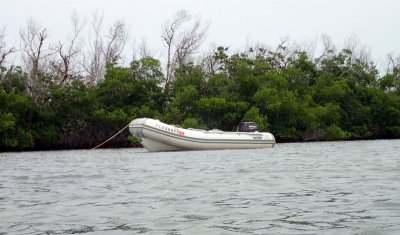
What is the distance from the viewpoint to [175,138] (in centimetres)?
2398

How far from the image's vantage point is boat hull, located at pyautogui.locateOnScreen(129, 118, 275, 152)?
23734 mm

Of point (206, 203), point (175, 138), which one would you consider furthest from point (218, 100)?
point (206, 203)

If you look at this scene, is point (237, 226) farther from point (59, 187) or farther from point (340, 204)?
point (59, 187)

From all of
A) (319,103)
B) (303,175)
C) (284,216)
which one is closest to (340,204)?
(284,216)

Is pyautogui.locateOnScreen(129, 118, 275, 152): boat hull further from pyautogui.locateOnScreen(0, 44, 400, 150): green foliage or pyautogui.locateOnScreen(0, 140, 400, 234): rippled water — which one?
pyautogui.locateOnScreen(0, 140, 400, 234): rippled water

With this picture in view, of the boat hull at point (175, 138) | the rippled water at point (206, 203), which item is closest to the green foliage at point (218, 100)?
the boat hull at point (175, 138)

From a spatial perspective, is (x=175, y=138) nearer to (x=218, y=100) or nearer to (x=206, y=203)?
(x=218, y=100)

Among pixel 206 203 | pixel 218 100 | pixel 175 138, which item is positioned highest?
pixel 218 100

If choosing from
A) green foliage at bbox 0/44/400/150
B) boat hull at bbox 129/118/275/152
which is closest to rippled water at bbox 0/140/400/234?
boat hull at bbox 129/118/275/152

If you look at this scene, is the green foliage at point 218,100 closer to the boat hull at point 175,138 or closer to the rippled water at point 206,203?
the boat hull at point 175,138

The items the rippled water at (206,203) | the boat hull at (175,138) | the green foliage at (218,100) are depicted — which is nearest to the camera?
the rippled water at (206,203)

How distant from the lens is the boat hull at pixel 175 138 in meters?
23.7

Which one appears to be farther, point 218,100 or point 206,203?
point 218,100

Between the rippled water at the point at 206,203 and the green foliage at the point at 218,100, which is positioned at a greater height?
the green foliage at the point at 218,100
